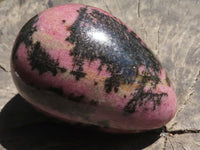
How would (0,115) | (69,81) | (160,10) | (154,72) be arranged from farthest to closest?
1. (160,10)
2. (0,115)
3. (154,72)
4. (69,81)

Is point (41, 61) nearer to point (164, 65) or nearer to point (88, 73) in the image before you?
point (88, 73)

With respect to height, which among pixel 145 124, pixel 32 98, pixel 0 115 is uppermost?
pixel 145 124

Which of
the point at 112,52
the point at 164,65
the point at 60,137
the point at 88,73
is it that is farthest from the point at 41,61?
the point at 164,65

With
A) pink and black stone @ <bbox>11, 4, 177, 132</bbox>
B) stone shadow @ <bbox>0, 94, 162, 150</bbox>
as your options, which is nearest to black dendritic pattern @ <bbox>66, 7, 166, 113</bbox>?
pink and black stone @ <bbox>11, 4, 177, 132</bbox>

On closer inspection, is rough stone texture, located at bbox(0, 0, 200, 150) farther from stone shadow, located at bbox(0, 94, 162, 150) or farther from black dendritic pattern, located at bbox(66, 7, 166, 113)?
black dendritic pattern, located at bbox(66, 7, 166, 113)

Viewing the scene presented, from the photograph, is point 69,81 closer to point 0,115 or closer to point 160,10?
point 0,115

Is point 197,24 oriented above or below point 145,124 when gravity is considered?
above

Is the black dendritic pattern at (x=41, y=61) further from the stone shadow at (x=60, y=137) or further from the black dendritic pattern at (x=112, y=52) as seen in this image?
the stone shadow at (x=60, y=137)

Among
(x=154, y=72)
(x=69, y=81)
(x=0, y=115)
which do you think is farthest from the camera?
(x=0, y=115)

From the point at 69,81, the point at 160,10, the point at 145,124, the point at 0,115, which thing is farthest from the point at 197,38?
the point at 0,115
